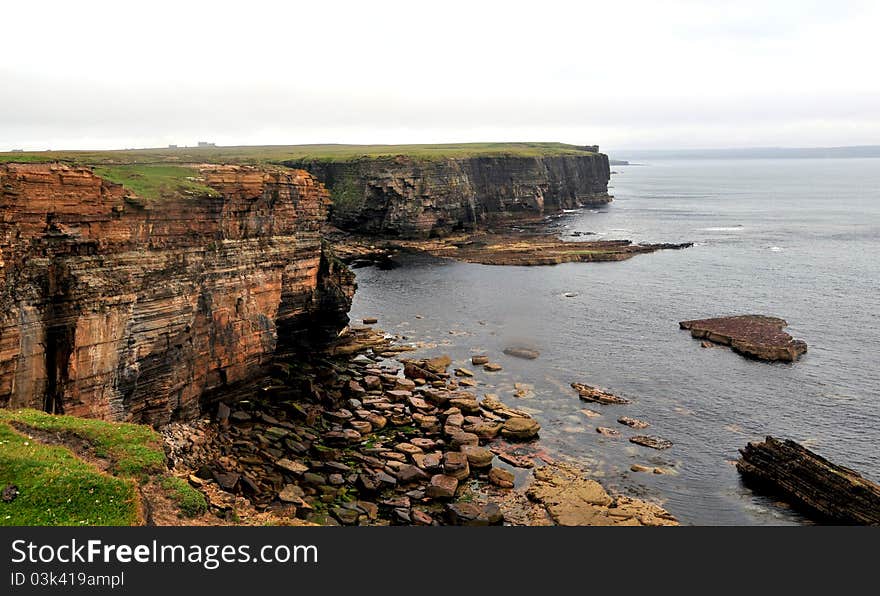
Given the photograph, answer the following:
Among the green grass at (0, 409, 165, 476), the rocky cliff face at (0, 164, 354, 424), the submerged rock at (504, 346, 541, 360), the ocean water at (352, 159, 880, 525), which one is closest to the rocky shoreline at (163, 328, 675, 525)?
the ocean water at (352, 159, 880, 525)

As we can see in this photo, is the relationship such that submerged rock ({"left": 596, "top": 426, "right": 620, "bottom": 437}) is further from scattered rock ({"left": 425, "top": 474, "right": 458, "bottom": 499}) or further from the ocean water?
scattered rock ({"left": 425, "top": 474, "right": 458, "bottom": 499})

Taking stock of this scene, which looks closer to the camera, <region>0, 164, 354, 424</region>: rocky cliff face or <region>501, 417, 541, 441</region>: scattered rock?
<region>0, 164, 354, 424</region>: rocky cliff face

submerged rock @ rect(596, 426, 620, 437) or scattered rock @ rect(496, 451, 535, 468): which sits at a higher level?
submerged rock @ rect(596, 426, 620, 437)

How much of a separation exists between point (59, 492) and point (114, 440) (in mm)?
4974

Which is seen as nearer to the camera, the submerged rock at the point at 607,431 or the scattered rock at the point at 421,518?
A: the scattered rock at the point at 421,518

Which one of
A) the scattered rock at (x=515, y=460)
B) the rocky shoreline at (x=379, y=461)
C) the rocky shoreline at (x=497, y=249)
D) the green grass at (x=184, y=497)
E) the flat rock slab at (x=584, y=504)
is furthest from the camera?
the rocky shoreline at (x=497, y=249)

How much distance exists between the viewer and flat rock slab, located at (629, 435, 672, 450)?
42.9m

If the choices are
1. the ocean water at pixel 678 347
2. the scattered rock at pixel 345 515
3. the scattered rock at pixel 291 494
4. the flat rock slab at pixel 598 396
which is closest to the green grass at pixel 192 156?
the scattered rock at pixel 291 494

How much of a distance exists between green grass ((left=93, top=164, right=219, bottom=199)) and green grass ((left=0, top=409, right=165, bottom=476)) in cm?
1497

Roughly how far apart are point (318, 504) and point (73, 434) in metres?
12.8

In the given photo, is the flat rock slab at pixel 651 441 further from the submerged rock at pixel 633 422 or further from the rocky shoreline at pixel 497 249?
the rocky shoreline at pixel 497 249

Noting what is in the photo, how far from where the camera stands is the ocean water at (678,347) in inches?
1624

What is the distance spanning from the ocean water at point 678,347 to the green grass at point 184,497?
23674 millimetres

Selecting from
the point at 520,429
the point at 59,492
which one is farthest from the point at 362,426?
the point at 59,492
